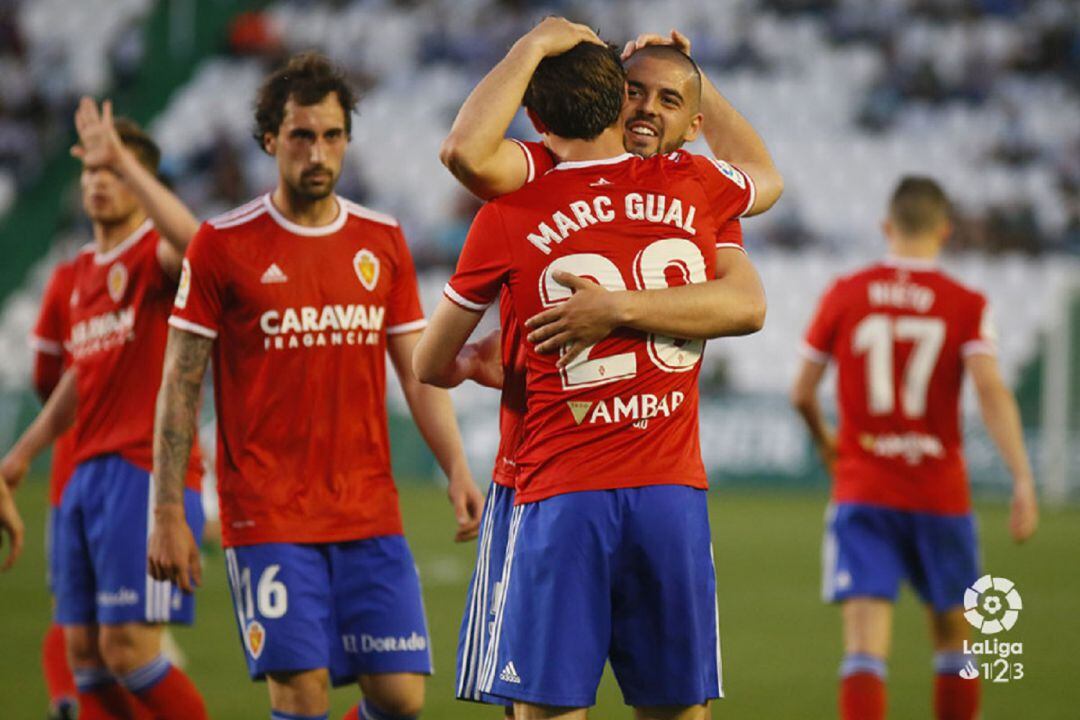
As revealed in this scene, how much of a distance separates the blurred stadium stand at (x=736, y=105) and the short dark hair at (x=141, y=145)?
14.3 m

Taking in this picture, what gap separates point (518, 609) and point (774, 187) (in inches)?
53.7

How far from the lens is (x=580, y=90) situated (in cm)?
363

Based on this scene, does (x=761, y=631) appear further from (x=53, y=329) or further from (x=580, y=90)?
(x=580, y=90)

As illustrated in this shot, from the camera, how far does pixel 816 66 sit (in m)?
23.5

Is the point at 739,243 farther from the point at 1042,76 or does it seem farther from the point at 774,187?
the point at 1042,76

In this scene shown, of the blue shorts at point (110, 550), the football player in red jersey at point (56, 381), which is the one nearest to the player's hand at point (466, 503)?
the blue shorts at point (110, 550)

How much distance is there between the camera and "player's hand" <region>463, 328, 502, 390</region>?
397 centimetres

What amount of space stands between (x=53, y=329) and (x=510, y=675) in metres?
3.58

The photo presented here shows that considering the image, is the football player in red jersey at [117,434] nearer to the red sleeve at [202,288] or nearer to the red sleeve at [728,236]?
the red sleeve at [202,288]

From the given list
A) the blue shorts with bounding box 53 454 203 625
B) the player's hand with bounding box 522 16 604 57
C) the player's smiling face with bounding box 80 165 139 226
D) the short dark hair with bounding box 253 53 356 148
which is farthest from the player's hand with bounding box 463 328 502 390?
the player's smiling face with bounding box 80 165 139 226

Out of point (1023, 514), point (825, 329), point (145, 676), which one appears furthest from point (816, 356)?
point (145, 676)

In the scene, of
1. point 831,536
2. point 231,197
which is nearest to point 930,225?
point 831,536

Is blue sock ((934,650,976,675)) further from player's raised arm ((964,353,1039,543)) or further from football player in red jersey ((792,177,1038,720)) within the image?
player's raised arm ((964,353,1039,543))

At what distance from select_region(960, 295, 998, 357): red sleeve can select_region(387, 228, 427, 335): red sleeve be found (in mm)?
2554
